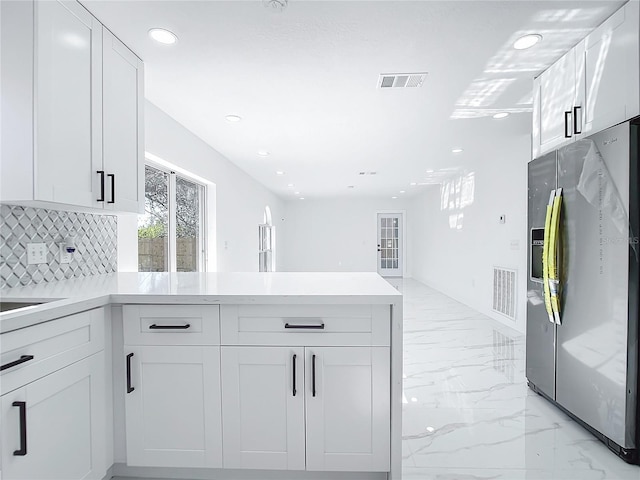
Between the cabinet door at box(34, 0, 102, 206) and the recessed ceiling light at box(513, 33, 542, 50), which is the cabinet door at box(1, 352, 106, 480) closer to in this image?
the cabinet door at box(34, 0, 102, 206)

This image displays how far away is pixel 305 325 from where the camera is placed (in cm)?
158

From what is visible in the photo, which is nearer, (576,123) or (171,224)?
(576,123)

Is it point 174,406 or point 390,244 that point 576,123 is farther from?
point 390,244

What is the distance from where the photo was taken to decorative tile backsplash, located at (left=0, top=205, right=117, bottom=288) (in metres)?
1.76

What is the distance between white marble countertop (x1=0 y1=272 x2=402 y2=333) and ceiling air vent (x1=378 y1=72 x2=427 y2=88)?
147cm

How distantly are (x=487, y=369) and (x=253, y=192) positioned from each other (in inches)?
196

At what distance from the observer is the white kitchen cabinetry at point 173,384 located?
160 centimetres

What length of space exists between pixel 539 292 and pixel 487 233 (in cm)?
296

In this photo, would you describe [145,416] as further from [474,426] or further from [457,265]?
[457,265]

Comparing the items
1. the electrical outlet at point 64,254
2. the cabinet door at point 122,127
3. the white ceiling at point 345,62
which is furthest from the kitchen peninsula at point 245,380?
the white ceiling at point 345,62

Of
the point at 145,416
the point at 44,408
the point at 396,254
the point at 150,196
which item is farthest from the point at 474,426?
the point at 396,254

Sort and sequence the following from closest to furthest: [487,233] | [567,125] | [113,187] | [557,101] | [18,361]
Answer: [18,361] < [113,187] < [567,125] < [557,101] < [487,233]

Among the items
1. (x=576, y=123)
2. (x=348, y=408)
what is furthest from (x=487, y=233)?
(x=348, y=408)

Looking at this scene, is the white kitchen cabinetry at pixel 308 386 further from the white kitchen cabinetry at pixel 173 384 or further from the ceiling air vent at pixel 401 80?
the ceiling air vent at pixel 401 80
